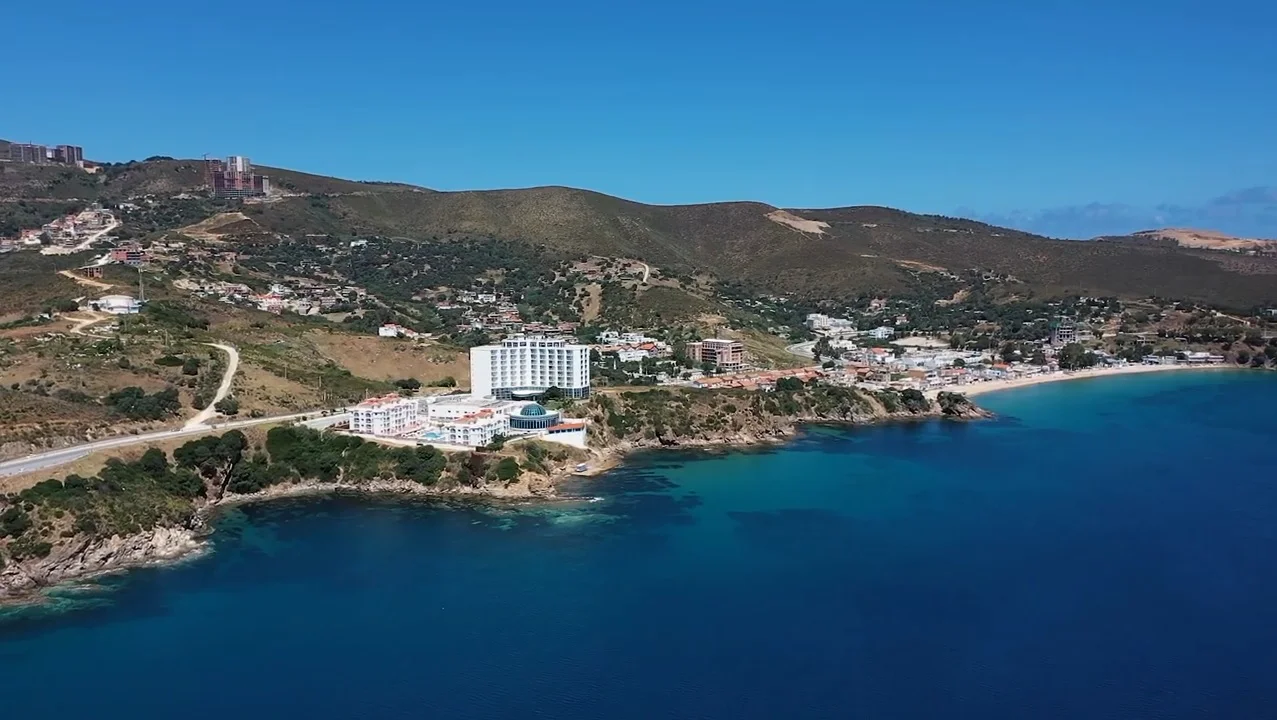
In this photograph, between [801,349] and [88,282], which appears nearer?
[88,282]

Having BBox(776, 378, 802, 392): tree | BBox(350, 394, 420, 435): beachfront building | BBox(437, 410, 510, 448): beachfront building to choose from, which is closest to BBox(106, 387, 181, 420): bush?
BBox(350, 394, 420, 435): beachfront building

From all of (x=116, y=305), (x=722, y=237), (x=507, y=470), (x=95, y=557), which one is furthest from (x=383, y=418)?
(x=722, y=237)

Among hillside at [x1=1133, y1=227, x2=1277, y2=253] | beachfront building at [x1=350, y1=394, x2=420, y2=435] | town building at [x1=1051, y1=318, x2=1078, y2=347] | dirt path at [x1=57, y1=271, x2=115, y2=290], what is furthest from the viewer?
hillside at [x1=1133, y1=227, x2=1277, y2=253]

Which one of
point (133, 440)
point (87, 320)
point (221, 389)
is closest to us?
point (133, 440)

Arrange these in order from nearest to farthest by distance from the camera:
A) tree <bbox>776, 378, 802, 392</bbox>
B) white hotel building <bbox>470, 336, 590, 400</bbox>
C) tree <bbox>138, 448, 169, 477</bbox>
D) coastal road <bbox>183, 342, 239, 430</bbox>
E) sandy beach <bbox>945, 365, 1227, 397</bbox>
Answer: tree <bbox>138, 448, 169, 477</bbox> < coastal road <bbox>183, 342, 239, 430</bbox> < white hotel building <bbox>470, 336, 590, 400</bbox> < tree <bbox>776, 378, 802, 392</bbox> < sandy beach <bbox>945, 365, 1227, 397</bbox>

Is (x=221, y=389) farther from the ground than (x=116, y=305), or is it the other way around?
(x=116, y=305)

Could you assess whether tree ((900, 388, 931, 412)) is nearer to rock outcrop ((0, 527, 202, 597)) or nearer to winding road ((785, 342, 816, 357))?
winding road ((785, 342, 816, 357))

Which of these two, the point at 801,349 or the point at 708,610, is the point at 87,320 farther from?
the point at 801,349

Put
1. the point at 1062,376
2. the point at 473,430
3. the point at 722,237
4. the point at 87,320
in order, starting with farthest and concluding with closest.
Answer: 1. the point at 722,237
2. the point at 1062,376
3. the point at 87,320
4. the point at 473,430
